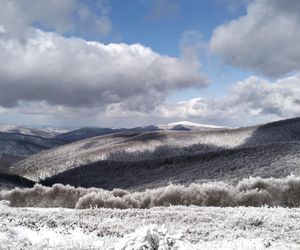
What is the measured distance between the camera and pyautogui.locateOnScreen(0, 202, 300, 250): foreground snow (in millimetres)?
9344

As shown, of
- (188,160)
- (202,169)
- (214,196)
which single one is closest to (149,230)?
(214,196)

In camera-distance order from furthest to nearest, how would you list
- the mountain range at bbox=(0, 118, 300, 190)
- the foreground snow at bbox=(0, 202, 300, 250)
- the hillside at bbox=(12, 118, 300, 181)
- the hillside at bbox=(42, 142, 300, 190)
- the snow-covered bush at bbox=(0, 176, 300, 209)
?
the hillside at bbox=(12, 118, 300, 181)
the mountain range at bbox=(0, 118, 300, 190)
the hillside at bbox=(42, 142, 300, 190)
the snow-covered bush at bbox=(0, 176, 300, 209)
the foreground snow at bbox=(0, 202, 300, 250)

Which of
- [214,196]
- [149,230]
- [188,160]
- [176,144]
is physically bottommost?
[188,160]

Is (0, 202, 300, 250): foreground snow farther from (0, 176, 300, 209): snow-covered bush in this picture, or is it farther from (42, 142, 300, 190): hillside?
(42, 142, 300, 190): hillside

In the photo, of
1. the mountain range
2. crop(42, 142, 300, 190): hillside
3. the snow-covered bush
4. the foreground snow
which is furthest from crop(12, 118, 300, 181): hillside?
the foreground snow

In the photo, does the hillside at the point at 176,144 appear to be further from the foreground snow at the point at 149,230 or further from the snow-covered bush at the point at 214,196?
the foreground snow at the point at 149,230

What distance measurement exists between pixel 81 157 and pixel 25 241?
16823 cm

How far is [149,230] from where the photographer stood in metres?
8.89

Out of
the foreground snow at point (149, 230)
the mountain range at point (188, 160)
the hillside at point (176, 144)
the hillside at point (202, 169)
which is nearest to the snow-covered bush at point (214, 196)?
the foreground snow at point (149, 230)

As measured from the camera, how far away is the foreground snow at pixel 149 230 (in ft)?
30.7

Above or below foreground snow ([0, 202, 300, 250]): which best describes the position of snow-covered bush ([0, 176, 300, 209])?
below

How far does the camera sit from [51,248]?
9539 mm

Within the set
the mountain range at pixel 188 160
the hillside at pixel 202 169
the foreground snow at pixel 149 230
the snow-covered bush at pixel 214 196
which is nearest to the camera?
the foreground snow at pixel 149 230

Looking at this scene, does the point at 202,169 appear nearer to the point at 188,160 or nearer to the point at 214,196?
the point at 188,160
